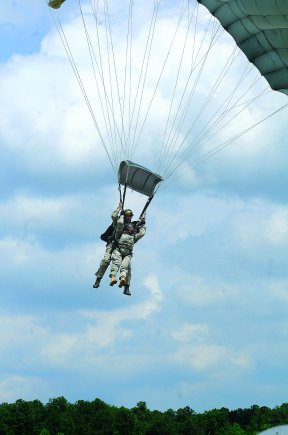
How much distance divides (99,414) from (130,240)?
65811 millimetres

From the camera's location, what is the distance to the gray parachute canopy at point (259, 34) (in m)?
27.8

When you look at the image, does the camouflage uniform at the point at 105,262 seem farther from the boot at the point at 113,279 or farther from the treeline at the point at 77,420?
the treeline at the point at 77,420

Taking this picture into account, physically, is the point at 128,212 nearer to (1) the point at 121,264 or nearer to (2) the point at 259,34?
(1) the point at 121,264

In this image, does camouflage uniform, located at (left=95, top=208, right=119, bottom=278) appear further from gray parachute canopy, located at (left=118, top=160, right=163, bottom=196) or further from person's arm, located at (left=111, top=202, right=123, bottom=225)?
gray parachute canopy, located at (left=118, top=160, right=163, bottom=196)

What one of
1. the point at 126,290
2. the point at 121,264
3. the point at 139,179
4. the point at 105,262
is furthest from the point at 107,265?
the point at 139,179

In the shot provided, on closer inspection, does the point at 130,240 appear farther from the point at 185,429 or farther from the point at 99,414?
the point at 185,429

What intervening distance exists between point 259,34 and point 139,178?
204 inches

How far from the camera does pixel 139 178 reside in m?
31.1

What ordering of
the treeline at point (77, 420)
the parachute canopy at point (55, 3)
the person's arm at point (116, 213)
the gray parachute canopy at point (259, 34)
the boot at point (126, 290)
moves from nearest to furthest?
the gray parachute canopy at point (259, 34), the parachute canopy at point (55, 3), the person's arm at point (116, 213), the boot at point (126, 290), the treeline at point (77, 420)

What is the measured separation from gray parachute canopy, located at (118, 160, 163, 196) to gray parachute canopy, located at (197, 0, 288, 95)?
13.9 ft

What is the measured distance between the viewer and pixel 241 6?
92.6 feet

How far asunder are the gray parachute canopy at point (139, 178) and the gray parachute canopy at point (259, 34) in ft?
13.9

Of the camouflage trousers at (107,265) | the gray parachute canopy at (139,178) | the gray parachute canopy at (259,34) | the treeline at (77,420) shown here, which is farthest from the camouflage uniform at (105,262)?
the treeline at (77,420)

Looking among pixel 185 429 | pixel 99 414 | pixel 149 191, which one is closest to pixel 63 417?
pixel 99 414
